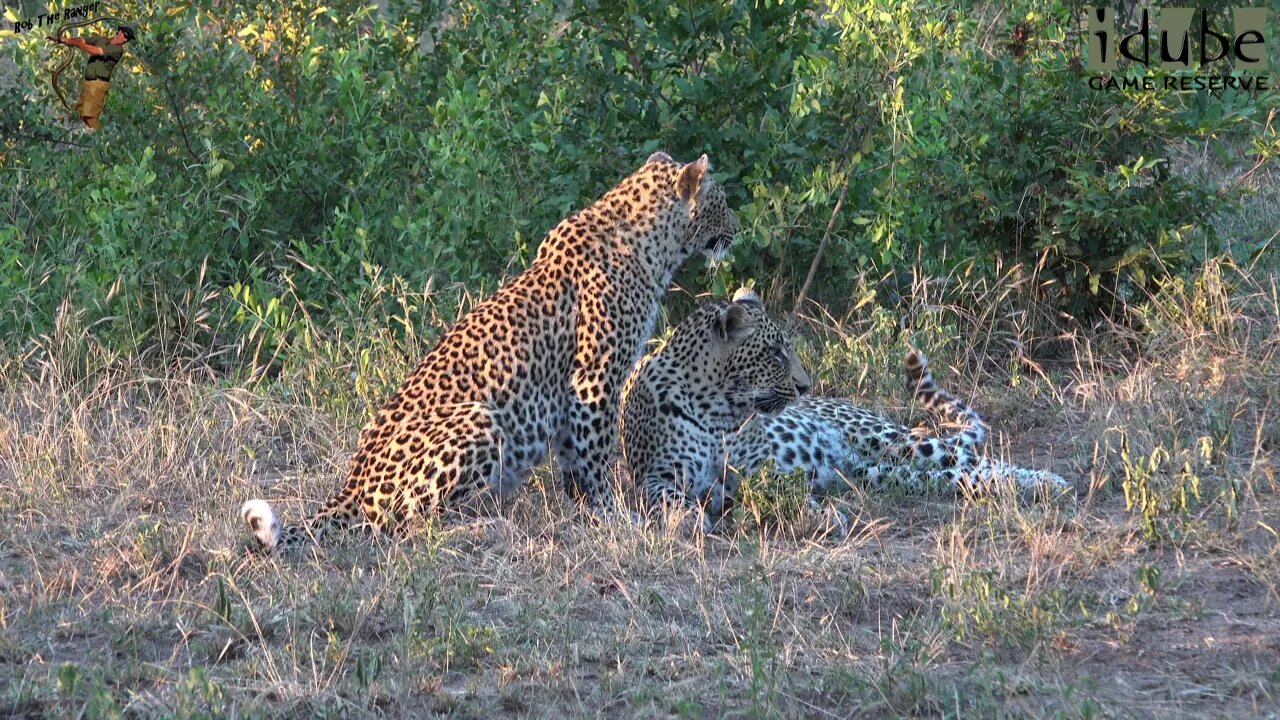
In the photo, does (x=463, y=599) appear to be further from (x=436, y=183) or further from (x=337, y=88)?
(x=337, y=88)

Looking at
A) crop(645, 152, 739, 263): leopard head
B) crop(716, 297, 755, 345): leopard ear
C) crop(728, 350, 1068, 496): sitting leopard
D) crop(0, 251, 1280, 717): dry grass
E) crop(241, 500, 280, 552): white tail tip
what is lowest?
crop(728, 350, 1068, 496): sitting leopard

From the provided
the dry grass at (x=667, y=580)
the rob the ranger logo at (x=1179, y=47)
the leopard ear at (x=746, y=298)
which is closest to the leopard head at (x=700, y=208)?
the leopard ear at (x=746, y=298)

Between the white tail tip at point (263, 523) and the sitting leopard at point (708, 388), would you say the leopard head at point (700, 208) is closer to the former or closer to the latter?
the sitting leopard at point (708, 388)

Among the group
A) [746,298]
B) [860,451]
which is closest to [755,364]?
[746,298]

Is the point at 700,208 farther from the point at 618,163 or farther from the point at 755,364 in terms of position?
the point at 618,163

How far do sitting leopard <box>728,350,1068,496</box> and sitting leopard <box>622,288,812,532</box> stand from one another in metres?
0.11

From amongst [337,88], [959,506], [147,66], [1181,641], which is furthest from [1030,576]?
[147,66]

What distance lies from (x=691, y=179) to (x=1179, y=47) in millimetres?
3857

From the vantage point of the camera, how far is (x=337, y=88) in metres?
9.46

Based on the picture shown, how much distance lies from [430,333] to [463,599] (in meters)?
2.98

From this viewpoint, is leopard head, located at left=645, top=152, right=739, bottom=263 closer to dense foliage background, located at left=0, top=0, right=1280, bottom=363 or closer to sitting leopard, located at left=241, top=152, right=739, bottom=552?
sitting leopard, located at left=241, top=152, right=739, bottom=552

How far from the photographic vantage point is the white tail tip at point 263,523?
5.76 metres

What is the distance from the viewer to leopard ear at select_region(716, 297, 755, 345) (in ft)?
22.9

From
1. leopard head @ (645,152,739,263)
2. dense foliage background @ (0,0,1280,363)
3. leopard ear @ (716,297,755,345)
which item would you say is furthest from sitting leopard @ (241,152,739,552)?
dense foliage background @ (0,0,1280,363)
